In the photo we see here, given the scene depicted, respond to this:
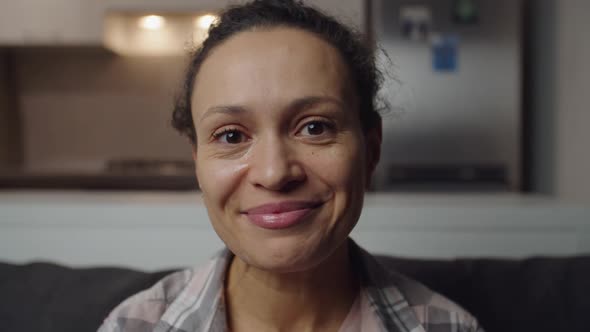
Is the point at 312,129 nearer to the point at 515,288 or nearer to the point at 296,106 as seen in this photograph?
the point at 296,106

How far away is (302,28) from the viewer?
0.73 m

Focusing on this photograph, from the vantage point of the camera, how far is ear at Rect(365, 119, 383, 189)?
832mm


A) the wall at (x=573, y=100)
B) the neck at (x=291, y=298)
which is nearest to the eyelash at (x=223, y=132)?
the neck at (x=291, y=298)

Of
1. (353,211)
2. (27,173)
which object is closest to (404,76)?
(353,211)

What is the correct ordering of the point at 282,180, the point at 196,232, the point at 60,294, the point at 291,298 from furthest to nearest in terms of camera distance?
the point at 196,232 < the point at 60,294 < the point at 291,298 < the point at 282,180

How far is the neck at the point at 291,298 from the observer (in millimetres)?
781

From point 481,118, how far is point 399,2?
72 centimetres

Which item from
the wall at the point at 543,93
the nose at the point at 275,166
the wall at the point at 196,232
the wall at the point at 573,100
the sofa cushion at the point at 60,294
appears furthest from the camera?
the wall at the point at 543,93

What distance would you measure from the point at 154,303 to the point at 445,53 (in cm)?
220

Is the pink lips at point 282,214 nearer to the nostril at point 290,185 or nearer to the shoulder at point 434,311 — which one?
the nostril at point 290,185

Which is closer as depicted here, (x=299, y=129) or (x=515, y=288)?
(x=299, y=129)

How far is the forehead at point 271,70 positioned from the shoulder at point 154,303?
0.30 metres

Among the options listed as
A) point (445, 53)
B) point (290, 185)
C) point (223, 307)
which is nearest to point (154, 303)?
point (223, 307)

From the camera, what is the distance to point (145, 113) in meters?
3.60
